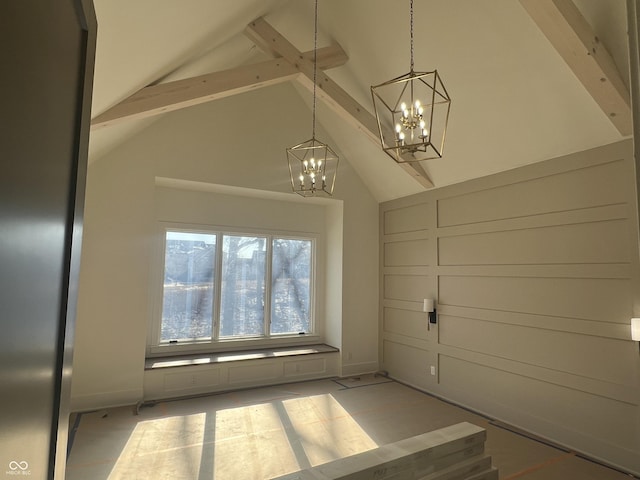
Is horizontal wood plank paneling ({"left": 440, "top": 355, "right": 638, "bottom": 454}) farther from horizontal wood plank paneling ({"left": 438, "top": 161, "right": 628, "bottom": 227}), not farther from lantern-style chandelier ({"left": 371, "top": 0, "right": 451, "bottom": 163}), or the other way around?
lantern-style chandelier ({"left": 371, "top": 0, "right": 451, "bottom": 163})

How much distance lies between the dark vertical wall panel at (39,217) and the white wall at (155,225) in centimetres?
380

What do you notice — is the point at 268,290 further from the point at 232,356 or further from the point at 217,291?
the point at 232,356

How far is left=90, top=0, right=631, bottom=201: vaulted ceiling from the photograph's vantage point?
96.7 inches

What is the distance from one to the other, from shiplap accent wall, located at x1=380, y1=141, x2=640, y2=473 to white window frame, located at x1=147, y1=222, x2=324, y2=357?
67.1 inches

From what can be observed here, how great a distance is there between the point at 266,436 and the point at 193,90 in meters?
3.47

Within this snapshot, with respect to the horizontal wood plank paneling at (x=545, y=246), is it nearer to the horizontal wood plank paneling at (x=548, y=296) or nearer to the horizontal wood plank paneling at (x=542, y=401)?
the horizontal wood plank paneling at (x=548, y=296)

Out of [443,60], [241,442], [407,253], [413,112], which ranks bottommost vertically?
[241,442]

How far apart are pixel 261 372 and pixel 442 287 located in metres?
2.84

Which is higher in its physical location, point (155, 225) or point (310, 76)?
point (310, 76)

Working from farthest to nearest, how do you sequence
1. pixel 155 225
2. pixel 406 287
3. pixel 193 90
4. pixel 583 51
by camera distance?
1. pixel 406 287
2. pixel 155 225
3. pixel 193 90
4. pixel 583 51

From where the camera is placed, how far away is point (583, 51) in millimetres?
2625

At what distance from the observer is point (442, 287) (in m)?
4.90

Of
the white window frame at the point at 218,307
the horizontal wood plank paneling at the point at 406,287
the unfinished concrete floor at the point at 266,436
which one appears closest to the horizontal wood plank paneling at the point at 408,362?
the unfinished concrete floor at the point at 266,436

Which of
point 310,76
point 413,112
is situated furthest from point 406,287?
point 413,112
